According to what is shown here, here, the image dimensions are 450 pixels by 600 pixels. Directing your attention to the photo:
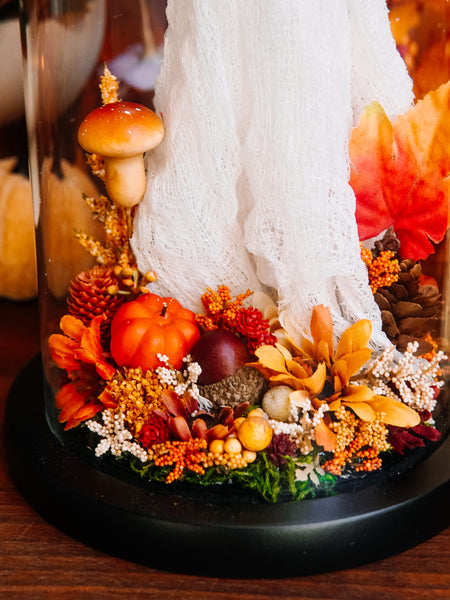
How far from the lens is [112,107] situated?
21.2 inches

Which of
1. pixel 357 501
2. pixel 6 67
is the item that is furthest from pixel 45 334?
pixel 6 67

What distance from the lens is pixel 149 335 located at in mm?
545

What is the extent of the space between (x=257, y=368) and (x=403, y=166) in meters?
0.20

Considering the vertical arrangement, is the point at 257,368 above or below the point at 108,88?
below

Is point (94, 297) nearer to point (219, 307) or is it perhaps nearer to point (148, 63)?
point (219, 307)

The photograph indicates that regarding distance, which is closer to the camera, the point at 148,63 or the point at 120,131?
the point at 120,131

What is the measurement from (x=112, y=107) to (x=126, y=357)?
0.62ft

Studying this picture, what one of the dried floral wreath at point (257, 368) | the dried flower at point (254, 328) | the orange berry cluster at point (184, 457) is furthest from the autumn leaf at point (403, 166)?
the orange berry cluster at point (184, 457)

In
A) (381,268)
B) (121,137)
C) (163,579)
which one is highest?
(121,137)

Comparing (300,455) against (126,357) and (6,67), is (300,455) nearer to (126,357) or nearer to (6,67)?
(126,357)

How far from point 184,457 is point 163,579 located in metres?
0.08

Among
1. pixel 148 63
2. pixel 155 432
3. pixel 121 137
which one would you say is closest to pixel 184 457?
pixel 155 432

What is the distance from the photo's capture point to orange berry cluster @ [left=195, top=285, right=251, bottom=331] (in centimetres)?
57

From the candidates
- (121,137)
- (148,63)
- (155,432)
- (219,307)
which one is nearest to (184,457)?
(155,432)
